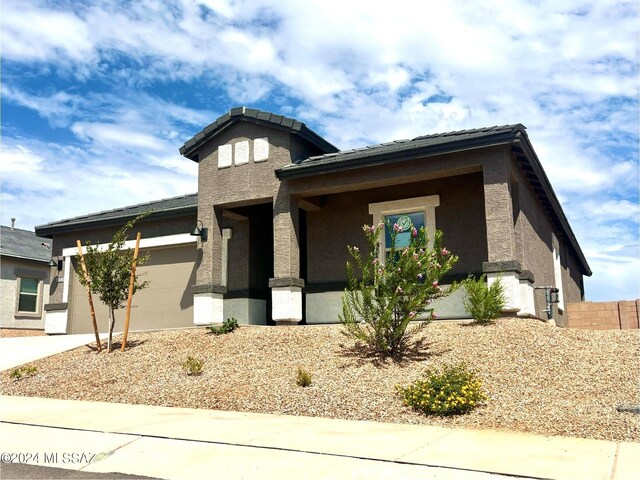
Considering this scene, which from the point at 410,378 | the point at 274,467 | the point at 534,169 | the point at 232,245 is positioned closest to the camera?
the point at 274,467

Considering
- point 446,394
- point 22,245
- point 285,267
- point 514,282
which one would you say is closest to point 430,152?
point 514,282

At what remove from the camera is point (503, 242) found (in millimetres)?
13891

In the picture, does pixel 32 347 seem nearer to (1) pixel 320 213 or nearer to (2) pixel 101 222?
(2) pixel 101 222

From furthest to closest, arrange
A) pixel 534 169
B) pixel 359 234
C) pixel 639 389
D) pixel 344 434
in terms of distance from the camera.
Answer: pixel 359 234 < pixel 534 169 < pixel 639 389 < pixel 344 434

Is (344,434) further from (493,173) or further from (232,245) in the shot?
(232,245)

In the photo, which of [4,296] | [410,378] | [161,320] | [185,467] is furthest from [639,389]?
[4,296]

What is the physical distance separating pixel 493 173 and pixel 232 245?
27.4 ft

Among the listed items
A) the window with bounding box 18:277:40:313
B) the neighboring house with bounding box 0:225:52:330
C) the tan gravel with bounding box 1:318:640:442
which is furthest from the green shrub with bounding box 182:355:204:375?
the window with bounding box 18:277:40:313

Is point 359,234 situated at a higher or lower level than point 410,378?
higher

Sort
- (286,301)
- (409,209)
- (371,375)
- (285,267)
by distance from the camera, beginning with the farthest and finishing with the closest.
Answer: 1. (409,209)
2. (285,267)
3. (286,301)
4. (371,375)

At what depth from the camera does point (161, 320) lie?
65.5 feet

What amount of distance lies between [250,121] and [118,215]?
7.01 metres

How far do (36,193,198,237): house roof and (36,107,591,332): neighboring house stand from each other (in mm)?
165

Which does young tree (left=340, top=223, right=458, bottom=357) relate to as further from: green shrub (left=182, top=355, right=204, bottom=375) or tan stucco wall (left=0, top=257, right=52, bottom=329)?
tan stucco wall (left=0, top=257, right=52, bottom=329)
